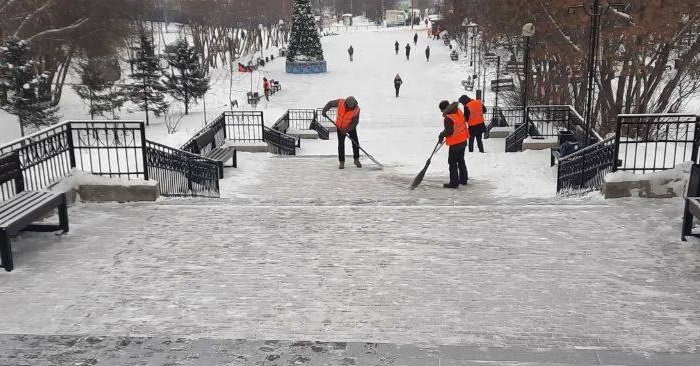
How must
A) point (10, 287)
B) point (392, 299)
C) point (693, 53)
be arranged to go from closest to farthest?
point (392, 299) < point (10, 287) < point (693, 53)

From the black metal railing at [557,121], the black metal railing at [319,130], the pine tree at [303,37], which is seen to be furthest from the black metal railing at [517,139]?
the pine tree at [303,37]

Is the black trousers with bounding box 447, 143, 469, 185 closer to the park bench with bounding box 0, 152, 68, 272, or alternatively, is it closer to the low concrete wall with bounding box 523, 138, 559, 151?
the low concrete wall with bounding box 523, 138, 559, 151

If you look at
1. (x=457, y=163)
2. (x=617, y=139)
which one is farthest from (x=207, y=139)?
(x=617, y=139)

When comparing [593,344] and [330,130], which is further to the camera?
[330,130]

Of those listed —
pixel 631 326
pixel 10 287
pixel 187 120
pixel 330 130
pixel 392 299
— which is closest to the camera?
pixel 631 326

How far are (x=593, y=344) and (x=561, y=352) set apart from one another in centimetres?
33

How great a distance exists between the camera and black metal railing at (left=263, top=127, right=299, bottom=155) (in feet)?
65.9

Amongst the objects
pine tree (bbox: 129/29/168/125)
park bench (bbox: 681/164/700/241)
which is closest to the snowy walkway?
park bench (bbox: 681/164/700/241)

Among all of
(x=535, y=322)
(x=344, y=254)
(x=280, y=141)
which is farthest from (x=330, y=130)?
(x=535, y=322)

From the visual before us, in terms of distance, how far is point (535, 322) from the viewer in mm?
5445

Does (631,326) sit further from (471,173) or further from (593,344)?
(471,173)

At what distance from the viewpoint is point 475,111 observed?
1523cm

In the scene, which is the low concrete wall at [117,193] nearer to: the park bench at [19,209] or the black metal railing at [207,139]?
the park bench at [19,209]

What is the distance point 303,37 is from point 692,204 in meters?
48.3
